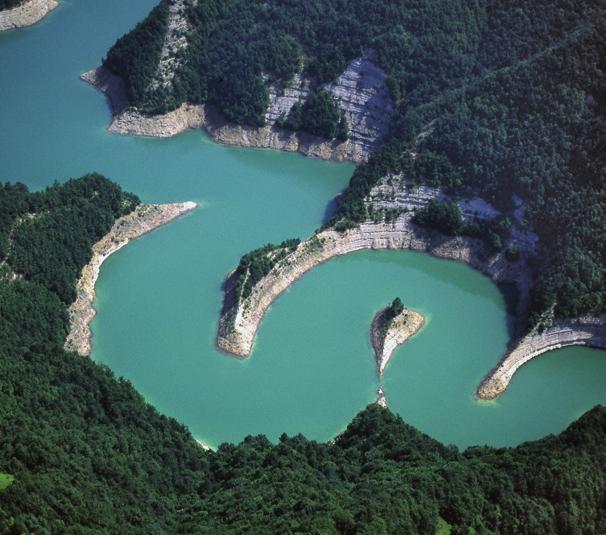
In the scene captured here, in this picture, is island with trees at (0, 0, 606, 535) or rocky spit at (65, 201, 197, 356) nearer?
island with trees at (0, 0, 606, 535)

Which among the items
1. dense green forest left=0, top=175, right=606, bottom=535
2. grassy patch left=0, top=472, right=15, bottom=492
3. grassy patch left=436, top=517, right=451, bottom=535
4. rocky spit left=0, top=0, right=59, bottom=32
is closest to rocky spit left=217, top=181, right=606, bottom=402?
dense green forest left=0, top=175, right=606, bottom=535

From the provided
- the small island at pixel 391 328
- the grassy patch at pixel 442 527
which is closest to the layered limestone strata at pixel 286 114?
the small island at pixel 391 328

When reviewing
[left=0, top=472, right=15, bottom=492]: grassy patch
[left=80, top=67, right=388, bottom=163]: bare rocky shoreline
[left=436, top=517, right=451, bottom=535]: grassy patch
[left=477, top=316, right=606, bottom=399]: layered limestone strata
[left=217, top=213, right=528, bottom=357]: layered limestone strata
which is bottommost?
[left=436, top=517, right=451, bottom=535]: grassy patch

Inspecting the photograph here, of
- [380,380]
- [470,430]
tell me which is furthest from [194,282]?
[470,430]

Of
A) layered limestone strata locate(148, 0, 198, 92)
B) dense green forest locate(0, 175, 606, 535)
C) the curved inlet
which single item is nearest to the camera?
dense green forest locate(0, 175, 606, 535)

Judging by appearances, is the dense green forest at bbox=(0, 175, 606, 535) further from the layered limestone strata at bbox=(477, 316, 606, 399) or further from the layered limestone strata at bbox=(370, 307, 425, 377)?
the layered limestone strata at bbox=(477, 316, 606, 399)

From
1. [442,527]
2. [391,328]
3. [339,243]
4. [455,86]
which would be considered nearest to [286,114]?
[455,86]

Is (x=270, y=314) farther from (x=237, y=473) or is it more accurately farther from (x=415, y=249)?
(x=237, y=473)
